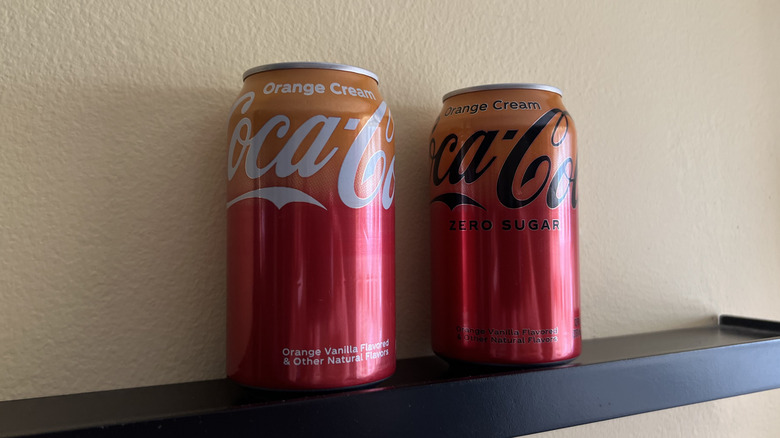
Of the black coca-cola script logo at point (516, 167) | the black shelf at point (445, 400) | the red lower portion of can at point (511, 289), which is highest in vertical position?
the black coca-cola script logo at point (516, 167)

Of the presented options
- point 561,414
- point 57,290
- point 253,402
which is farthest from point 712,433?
point 57,290

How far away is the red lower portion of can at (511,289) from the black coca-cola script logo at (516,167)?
1 centimetres

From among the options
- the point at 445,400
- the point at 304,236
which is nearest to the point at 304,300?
the point at 304,236

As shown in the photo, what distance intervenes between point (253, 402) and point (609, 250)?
539 mm

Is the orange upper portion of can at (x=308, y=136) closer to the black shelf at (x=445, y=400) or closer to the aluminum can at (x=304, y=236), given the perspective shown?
the aluminum can at (x=304, y=236)

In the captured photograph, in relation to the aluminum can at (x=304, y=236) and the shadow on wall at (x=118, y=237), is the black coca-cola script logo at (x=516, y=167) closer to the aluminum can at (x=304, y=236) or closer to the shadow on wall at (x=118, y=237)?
the aluminum can at (x=304, y=236)

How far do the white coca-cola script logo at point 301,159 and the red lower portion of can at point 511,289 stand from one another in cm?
13

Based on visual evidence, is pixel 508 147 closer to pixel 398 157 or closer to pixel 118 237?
pixel 398 157

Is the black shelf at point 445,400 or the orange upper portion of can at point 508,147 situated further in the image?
the orange upper portion of can at point 508,147

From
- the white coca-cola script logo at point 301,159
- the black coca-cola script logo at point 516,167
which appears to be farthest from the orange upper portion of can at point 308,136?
the black coca-cola script logo at point 516,167

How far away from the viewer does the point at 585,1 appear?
803 mm

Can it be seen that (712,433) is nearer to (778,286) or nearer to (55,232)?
(778,286)

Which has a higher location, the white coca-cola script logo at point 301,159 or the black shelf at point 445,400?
the white coca-cola script logo at point 301,159

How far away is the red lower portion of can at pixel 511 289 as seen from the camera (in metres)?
0.58
